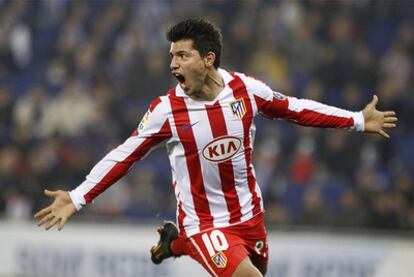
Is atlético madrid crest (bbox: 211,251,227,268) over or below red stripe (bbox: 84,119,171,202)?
below

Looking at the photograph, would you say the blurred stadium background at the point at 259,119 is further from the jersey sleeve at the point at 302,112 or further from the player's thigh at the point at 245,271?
the player's thigh at the point at 245,271

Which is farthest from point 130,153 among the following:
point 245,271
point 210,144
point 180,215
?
point 245,271

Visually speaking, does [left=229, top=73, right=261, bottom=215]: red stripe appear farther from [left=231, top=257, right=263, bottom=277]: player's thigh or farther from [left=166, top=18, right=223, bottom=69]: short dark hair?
[left=231, top=257, right=263, bottom=277]: player's thigh

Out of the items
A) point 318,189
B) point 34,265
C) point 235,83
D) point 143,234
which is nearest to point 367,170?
point 318,189

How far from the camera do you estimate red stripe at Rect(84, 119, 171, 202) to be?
19.6 ft

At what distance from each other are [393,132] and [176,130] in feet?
20.6

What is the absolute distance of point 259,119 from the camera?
1221 cm

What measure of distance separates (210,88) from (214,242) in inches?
39.8

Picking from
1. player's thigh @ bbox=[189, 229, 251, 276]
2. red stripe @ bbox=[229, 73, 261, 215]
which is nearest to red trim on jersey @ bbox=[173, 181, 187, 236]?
player's thigh @ bbox=[189, 229, 251, 276]

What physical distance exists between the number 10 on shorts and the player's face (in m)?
1.00

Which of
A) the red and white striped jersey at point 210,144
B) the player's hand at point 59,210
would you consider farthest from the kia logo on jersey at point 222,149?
the player's hand at point 59,210

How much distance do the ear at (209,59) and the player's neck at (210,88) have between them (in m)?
0.08

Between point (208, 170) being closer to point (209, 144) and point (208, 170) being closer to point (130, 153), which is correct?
point (209, 144)

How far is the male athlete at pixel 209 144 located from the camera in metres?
5.90
